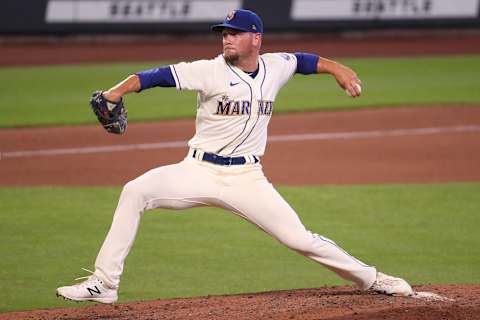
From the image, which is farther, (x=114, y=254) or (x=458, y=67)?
(x=458, y=67)

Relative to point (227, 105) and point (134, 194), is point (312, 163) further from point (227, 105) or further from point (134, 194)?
point (134, 194)

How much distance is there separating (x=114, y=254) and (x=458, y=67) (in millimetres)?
14197

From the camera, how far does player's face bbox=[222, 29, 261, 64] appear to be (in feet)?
19.7

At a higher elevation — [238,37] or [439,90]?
[238,37]

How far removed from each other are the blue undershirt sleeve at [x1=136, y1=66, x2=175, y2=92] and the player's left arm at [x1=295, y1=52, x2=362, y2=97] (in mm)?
1031

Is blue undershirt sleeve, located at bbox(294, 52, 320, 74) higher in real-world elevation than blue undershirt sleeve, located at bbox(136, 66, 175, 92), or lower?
higher

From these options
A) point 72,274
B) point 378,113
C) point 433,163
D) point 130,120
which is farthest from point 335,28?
point 72,274

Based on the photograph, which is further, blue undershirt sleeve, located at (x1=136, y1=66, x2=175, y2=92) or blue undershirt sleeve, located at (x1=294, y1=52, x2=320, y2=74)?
blue undershirt sleeve, located at (x1=294, y1=52, x2=320, y2=74)

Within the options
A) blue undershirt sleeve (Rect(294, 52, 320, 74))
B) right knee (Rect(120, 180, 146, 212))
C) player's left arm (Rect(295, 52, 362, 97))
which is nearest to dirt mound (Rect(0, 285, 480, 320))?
right knee (Rect(120, 180, 146, 212))

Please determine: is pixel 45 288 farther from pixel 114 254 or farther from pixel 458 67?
pixel 458 67

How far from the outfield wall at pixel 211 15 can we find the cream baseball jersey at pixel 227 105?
49.4 ft

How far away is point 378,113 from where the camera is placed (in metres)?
14.8

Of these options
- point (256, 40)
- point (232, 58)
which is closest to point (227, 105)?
point (232, 58)

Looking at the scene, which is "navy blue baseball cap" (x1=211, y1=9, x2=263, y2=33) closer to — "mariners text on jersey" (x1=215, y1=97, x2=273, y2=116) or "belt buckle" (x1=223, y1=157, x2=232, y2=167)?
"mariners text on jersey" (x1=215, y1=97, x2=273, y2=116)
